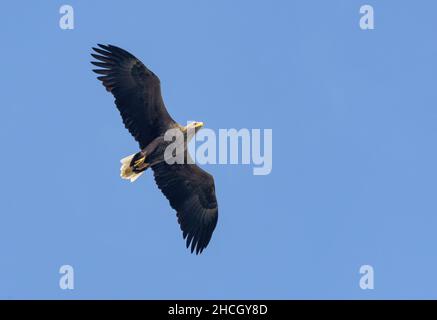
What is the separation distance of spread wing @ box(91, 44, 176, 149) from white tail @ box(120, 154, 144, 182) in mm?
506

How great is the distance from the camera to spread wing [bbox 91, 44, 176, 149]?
22.7 meters

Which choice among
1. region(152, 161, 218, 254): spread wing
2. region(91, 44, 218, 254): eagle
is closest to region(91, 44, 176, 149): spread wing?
region(91, 44, 218, 254): eagle

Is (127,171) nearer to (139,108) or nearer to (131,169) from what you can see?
(131,169)

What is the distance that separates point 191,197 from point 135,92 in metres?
2.83

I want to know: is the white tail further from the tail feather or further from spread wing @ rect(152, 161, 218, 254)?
spread wing @ rect(152, 161, 218, 254)

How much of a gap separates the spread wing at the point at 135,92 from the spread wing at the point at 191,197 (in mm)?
1071

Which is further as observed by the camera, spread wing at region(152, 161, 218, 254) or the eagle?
spread wing at region(152, 161, 218, 254)

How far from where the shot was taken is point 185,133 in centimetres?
2281

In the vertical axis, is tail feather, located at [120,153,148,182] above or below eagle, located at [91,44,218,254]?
below

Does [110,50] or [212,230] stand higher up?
Answer: [110,50]
